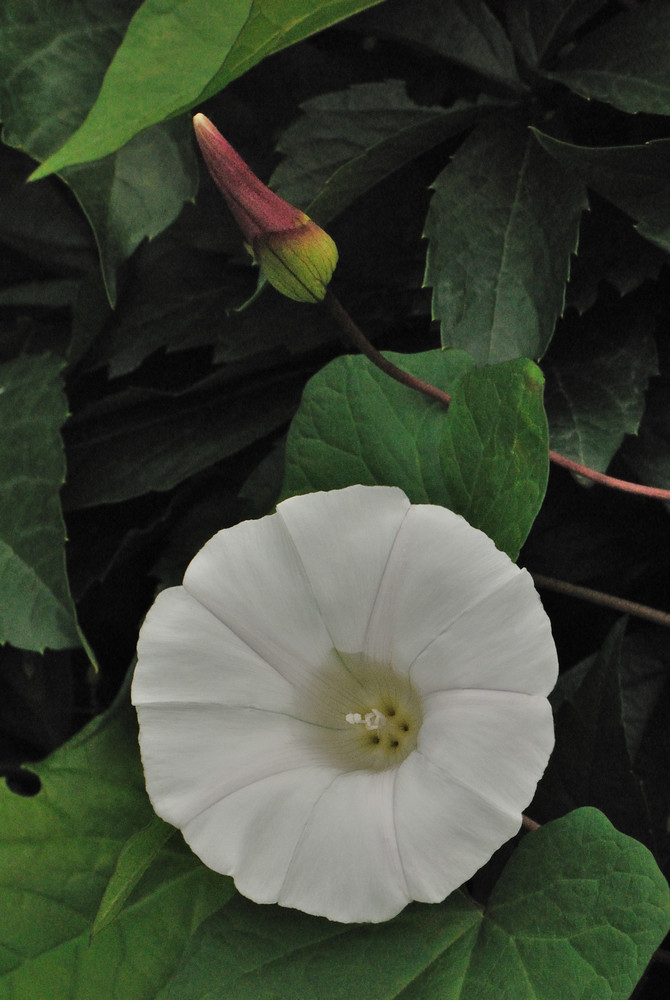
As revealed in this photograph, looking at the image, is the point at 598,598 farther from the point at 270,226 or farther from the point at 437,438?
the point at 270,226

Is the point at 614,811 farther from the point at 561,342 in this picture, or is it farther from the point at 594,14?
the point at 594,14

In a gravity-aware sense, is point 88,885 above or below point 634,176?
below

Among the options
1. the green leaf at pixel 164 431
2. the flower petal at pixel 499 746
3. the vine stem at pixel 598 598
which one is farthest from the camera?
the green leaf at pixel 164 431

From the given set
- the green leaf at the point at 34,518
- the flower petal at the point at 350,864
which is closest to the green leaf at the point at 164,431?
the green leaf at the point at 34,518

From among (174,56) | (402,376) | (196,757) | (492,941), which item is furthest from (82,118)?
(492,941)

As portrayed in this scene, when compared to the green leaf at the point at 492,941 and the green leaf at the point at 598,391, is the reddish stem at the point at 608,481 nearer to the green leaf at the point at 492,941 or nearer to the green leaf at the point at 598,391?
the green leaf at the point at 598,391

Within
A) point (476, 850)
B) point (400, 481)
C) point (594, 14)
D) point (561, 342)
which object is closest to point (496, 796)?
point (476, 850)

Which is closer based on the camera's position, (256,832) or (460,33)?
(256,832)
